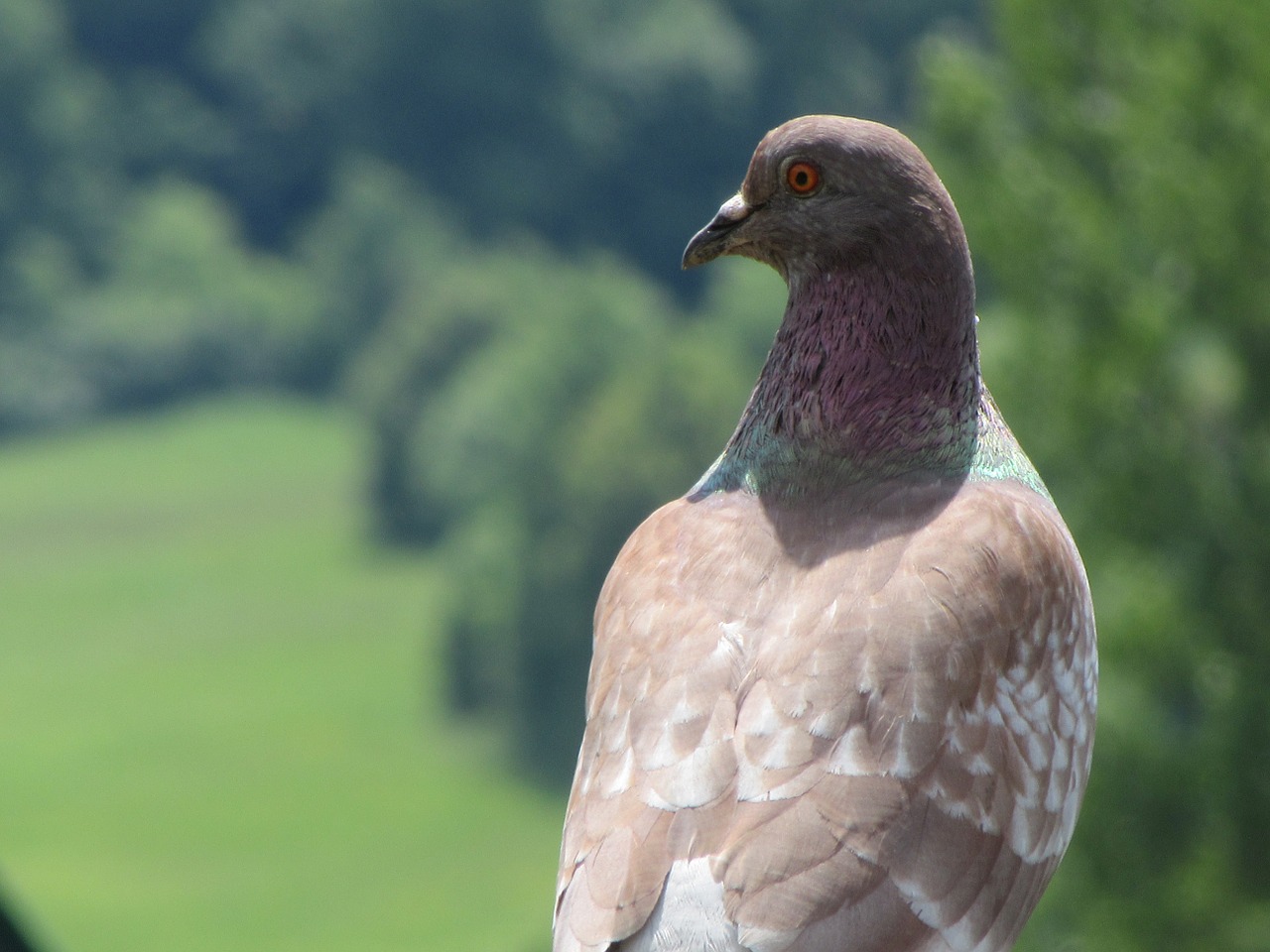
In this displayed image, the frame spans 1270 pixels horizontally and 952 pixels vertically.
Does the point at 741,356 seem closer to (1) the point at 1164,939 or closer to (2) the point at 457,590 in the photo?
(2) the point at 457,590

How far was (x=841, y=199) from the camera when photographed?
327cm

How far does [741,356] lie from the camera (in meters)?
53.1

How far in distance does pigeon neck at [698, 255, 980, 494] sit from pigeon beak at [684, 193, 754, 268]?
162 mm

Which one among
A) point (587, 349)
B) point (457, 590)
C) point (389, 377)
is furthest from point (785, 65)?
point (457, 590)

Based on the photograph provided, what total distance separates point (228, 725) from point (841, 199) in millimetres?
47707

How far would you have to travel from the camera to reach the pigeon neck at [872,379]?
335cm

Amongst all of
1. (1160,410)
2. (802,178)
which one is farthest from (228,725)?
(802,178)

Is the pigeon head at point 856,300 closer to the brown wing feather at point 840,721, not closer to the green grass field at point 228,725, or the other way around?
the brown wing feather at point 840,721

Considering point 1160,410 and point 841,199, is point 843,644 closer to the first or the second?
point 841,199

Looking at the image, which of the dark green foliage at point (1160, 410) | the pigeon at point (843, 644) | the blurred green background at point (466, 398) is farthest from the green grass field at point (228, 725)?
the pigeon at point (843, 644)

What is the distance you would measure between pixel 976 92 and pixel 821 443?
49.0 feet

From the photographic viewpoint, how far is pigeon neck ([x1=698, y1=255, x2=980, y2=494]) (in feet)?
11.0

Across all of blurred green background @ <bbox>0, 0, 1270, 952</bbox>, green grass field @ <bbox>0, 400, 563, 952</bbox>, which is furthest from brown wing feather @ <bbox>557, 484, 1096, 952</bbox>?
green grass field @ <bbox>0, 400, 563, 952</bbox>

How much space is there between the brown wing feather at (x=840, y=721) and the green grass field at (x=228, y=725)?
36828mm
